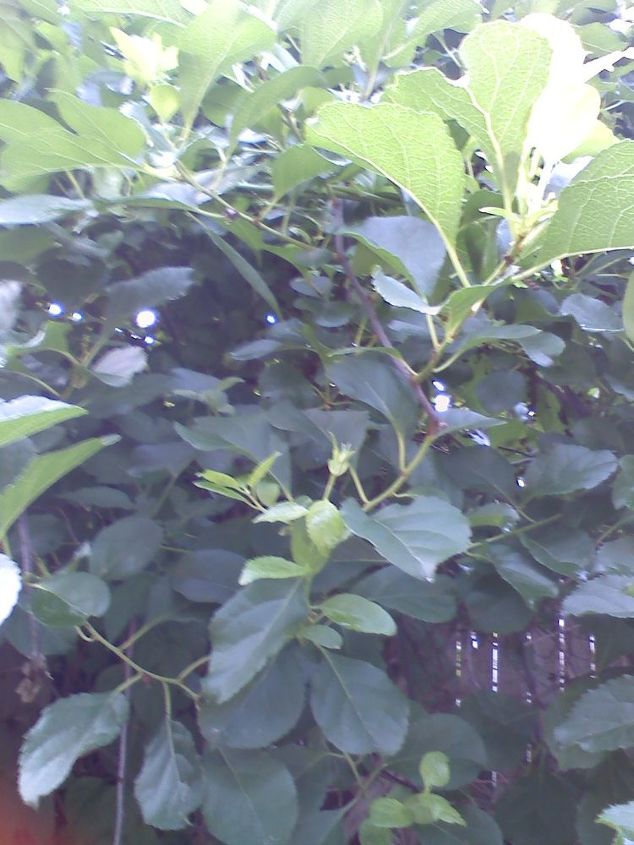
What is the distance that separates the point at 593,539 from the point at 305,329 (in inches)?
13.0

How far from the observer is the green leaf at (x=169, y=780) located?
0.57m

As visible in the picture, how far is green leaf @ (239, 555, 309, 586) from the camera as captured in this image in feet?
1.64

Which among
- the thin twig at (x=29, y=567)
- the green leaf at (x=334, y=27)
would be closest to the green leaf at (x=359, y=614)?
the thin twig at (x=29, y=567)

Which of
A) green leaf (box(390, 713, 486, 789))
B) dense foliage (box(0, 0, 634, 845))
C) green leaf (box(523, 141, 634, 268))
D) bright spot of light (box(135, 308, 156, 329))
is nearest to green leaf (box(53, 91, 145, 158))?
dense foliage (box(0, 0, 634, 845))

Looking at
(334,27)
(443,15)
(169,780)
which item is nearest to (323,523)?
(169,780)

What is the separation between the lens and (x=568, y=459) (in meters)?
0.66

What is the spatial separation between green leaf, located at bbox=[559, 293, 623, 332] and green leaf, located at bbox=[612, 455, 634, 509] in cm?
12

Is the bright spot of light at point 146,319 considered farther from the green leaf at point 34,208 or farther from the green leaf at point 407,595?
the green leaf at point 407,595

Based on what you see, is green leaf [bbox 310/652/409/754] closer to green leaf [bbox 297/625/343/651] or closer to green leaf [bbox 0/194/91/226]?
green leaf [bbox 297/625/343/651]

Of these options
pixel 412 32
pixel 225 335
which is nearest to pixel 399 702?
pixel 225 335

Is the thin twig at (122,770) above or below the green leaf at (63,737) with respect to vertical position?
below

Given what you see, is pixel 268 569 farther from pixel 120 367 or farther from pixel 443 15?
pixel 443 15

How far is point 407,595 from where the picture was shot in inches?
25.2

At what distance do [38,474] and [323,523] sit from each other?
20 cm
